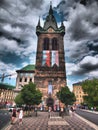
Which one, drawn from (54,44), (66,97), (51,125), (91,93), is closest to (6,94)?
(54,44)

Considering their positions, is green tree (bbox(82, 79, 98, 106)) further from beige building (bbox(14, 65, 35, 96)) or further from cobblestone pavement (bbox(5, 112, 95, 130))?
beige building (bbox(14, 65, 35, 96))

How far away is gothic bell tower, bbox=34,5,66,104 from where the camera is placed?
169ft

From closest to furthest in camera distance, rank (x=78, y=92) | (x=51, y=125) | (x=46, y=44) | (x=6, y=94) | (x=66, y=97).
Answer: (x=51, y=125), (x=66, y=97), (x=46, y=44), (x=6, y=94), (x=78, y=92)

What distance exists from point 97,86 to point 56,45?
38.4 m

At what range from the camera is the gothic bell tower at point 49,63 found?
5156cm

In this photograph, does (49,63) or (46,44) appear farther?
(46,44)

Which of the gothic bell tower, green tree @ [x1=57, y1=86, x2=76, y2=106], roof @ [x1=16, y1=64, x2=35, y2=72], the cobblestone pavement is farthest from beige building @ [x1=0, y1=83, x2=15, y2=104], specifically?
the cobblestone pavement

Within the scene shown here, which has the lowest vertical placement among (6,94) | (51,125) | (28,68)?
(51,125)

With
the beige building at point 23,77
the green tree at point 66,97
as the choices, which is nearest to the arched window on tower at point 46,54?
the green tree at point 66,97

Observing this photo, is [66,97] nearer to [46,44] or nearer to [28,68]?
[46,44]

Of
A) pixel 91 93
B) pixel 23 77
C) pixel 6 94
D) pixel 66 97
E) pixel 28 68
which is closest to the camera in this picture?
pixel 91 93

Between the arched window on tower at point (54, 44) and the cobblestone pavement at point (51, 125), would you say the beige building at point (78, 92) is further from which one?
the cobblestone pavement at point (51, 125)

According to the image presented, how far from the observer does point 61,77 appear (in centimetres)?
5231

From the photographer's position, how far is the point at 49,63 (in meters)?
52.2
